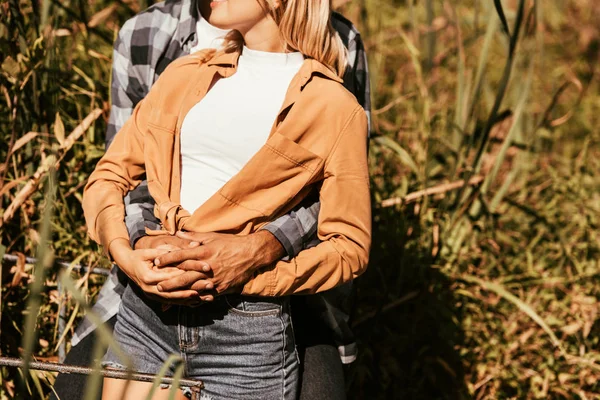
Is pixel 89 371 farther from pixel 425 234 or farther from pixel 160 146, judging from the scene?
pixel 425 234

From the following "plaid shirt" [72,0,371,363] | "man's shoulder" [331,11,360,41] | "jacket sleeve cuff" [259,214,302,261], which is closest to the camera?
"jacket sleeve cuff" [259,214,302,261]

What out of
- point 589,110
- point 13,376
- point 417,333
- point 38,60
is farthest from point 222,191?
point 589,110

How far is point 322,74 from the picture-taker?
187 cm

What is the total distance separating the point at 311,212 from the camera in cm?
192

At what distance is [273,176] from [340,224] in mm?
185

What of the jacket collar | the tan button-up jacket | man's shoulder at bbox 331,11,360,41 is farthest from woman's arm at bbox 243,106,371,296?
man's shoulder at bbox 331,11,360,41

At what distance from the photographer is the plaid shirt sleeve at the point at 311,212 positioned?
1834 mm

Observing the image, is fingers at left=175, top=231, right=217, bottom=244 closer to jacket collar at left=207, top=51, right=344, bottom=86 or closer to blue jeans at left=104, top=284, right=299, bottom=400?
blue jeans at left=104, top=284, right=299, bottom=400

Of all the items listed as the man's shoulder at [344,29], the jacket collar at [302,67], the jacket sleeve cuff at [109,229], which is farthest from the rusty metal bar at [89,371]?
the man's shoulder at [344,29]

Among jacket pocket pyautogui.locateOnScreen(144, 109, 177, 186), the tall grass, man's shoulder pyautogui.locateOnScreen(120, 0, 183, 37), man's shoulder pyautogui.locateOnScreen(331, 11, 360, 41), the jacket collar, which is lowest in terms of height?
the tall grass

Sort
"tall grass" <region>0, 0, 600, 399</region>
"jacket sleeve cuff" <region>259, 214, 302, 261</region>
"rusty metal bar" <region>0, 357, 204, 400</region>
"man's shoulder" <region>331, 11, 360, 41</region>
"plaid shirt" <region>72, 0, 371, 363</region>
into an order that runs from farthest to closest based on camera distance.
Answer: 1. "tall grass" <region>0, 0, 600, 399</region>
2. "man's shoulder" <region>331, 11, 360, 41</region>
3. "plaid shirt" <region>72, 0, 371, 363</region>
4. "jacket sleeve cuff" <region>259, 214, 302, 261</region>
5. "rusty metal bar" <region>0, 357, 204, 400</region>

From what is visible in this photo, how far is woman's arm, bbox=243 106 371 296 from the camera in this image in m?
1.79

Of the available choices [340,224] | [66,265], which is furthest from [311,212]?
[66,265]

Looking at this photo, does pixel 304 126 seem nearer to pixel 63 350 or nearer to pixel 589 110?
pixel 63 350
